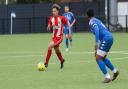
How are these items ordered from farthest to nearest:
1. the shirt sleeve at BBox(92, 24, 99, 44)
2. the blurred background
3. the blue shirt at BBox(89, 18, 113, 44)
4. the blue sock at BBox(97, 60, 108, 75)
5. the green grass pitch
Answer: the blurred background
the blue sock at BBox(97, 60, 108, 75)
the blue shirt at BBox(89, 18, 113, 44)
the shirt sleeve at BBox(92, 24, 99, 44)
the green grass pitch

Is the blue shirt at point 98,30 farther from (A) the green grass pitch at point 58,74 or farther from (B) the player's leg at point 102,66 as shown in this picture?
(A) the green grass pitch at point 58,74

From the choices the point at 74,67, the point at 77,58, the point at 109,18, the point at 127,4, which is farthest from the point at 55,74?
the point at 127,4

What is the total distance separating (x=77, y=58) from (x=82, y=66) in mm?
3287

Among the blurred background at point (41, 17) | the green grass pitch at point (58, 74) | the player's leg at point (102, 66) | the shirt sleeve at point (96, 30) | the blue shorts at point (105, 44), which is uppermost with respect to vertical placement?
the blurred background at point (41, 17)

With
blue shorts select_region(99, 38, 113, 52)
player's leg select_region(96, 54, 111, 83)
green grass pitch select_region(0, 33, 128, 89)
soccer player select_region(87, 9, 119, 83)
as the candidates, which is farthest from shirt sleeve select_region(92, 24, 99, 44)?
green grass pitch select_region(0, 33, 128, 89)

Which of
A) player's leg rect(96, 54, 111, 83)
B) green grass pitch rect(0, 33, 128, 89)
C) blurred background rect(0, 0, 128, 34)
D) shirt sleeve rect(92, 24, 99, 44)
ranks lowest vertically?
green grass pitch rect(0, 33, 128, 89)

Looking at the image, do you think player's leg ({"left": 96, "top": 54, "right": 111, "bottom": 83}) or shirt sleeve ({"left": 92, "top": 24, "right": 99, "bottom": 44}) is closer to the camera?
shirt sleeve ({"left": 92, "top": 24, "right": 99, "bottom": 44})

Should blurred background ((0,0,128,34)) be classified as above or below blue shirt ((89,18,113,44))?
above

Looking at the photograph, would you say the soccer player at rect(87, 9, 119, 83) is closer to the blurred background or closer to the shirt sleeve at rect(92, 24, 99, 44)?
the shirt sleeve at rect(92, 24, 99, 44)

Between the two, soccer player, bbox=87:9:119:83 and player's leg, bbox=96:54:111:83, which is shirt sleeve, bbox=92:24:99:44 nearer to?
soccer player, bbox=87:9:119:83

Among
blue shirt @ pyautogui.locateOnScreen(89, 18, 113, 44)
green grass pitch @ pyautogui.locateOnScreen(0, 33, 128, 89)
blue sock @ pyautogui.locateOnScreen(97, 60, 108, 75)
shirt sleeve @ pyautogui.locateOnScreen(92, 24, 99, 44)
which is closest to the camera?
green grass pitch @ pyautogui.locateOnScreen(0, 33, 128, 89)

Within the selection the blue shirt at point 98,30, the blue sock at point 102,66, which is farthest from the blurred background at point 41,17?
the blue sock at point 102,66

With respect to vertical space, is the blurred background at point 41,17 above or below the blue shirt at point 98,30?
above

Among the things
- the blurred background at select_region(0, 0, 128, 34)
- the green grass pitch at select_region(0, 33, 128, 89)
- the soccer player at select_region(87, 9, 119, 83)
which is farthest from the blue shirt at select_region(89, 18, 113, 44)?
the blurred background at select_region(0, 0, 128, 34)
